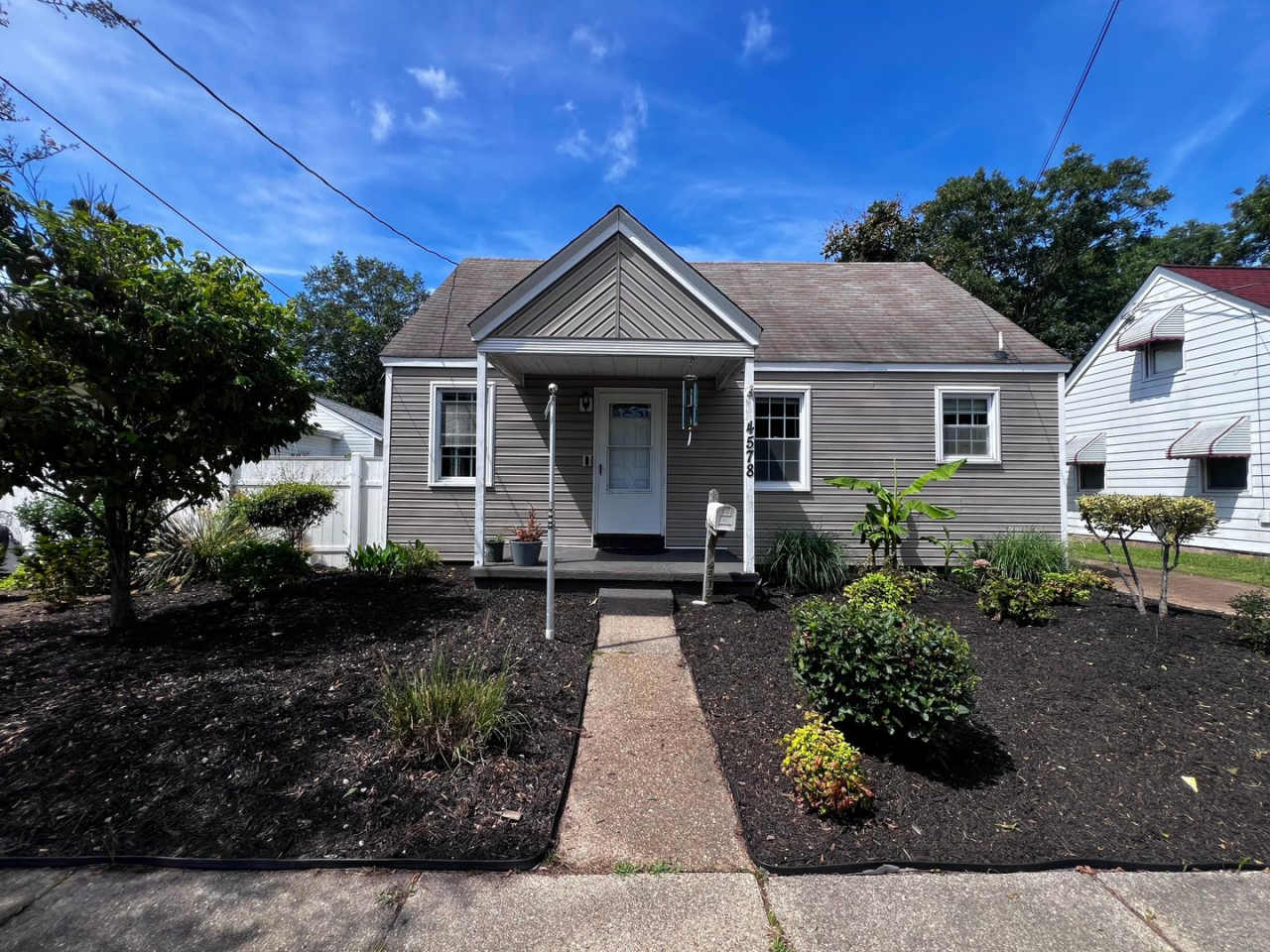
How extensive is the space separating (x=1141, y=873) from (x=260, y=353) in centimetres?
711

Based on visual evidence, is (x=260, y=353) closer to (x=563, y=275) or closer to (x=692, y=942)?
(x=563, y=275)

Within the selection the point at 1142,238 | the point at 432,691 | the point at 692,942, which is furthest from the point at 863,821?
the point at 1142,238

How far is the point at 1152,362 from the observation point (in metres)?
13.4

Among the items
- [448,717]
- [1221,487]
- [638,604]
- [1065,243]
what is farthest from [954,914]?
[1065,243]

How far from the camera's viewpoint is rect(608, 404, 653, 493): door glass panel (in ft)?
29.0

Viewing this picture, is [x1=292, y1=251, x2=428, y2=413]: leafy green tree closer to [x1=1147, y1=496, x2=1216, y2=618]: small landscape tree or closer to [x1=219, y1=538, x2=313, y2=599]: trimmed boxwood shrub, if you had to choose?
[x1=219, y1=538, x2=313, y2=599]: trimmed boxwood shrub

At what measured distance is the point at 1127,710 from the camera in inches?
157

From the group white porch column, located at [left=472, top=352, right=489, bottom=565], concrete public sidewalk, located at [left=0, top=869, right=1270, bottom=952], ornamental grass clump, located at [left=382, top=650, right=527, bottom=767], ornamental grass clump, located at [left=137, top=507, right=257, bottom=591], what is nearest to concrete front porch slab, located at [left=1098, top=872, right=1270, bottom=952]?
concrete public sidewalk, located at [left=0, top=869, right=1270, bottom=952]

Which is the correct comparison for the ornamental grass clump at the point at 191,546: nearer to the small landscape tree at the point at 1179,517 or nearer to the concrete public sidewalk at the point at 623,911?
the concrete public sidewalk at the point at 623,911

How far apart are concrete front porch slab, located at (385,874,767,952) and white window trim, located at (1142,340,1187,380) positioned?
1619 centimetres

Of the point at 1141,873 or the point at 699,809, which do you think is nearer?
the point at 1141,873

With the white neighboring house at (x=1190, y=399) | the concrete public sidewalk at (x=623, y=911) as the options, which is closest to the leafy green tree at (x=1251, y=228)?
the white neighboring house at (x=1190, y=399)

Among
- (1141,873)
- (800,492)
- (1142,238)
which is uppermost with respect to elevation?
(1142,238)

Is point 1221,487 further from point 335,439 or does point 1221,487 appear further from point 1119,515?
point 335,439
